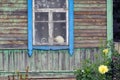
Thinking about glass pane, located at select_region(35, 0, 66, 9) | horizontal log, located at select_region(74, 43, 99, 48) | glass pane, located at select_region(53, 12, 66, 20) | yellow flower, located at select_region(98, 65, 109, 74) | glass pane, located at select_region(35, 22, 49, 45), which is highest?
glass pane, located at select_region(35, 0, 66, 9)

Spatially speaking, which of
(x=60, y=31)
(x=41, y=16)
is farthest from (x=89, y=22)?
(x=41, y=16)

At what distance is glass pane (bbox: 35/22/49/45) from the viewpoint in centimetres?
1080

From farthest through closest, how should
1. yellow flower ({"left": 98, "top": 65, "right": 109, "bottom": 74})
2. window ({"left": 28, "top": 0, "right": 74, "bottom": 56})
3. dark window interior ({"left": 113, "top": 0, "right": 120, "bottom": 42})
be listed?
1. dark window interior ({"left": 113, "top": 0, "right": 120, "bottom": 42})
2. window ({"left": 28, "top": 0, "right": 74, "bottom": 56})
3. yellow flower ({"left": 98, "top": 65, "right": 109, "bottom": 74})

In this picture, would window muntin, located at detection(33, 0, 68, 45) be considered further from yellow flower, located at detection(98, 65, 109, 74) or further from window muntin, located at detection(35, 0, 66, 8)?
yellow flower, located at detection(98, 65, 109, 74)

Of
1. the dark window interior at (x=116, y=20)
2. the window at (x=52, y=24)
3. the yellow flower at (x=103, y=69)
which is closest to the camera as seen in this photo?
the yellow flower at (x=103, y=69)

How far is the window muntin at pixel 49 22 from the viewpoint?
10797 mm

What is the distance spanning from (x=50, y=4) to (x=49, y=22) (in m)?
0.43

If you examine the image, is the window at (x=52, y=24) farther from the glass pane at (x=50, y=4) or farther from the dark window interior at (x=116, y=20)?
the dark window interior at (x=116, y=20)

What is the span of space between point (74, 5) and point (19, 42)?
1.56m

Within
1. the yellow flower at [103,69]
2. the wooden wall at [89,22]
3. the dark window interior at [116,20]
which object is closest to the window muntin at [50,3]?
the wooden wall at [89,22]

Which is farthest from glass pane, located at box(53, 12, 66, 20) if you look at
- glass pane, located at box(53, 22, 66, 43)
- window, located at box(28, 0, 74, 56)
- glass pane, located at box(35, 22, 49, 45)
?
glass pane, located at box(35, 22, 49, 45)

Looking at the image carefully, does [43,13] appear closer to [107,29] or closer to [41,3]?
[41,3]

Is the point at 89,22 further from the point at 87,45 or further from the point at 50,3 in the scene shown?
the point at 50,3

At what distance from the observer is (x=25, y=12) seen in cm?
1073
